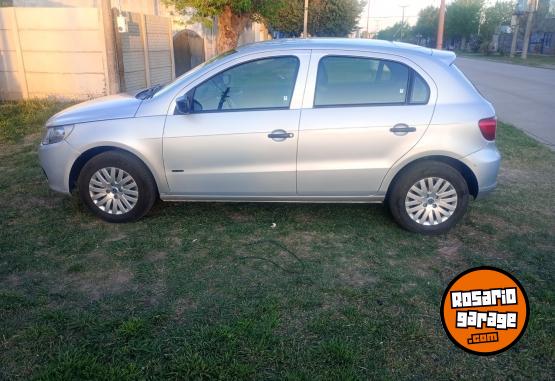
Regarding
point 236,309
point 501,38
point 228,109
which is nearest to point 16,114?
point 228,109

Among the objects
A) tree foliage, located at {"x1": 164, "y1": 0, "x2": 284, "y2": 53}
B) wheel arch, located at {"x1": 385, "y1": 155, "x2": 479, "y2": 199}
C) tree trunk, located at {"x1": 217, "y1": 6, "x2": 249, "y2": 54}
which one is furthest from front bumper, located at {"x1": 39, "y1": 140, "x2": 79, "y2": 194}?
tree trunk, located at {"x1": 217, "y1": 6, "x2": 249, "y2": 54}

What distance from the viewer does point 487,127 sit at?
4.35m

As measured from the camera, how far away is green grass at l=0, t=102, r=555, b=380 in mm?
2811

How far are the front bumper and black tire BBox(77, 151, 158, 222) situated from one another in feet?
0.46

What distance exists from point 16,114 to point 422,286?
9321 mm

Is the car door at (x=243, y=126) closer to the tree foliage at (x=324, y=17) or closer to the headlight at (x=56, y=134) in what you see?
the headlight at (x=56, y=134)

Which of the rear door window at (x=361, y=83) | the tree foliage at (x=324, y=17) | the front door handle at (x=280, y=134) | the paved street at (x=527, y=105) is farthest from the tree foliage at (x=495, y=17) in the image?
the front door handle at (x=280, y=134)

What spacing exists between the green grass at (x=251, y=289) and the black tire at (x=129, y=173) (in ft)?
0.39

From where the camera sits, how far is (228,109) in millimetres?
4414

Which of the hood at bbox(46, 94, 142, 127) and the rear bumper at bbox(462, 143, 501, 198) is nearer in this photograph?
the rear bumper at bbox(462, 143, 501, 198)

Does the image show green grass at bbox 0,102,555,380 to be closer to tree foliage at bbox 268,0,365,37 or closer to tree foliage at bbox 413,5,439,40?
tree foliage at bbox 268,0,365,37

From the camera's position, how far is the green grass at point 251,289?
111 inches

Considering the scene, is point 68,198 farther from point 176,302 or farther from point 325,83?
A: point 325,83

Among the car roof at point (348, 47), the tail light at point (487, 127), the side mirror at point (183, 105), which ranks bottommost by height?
the tail light at point (487, 127)
